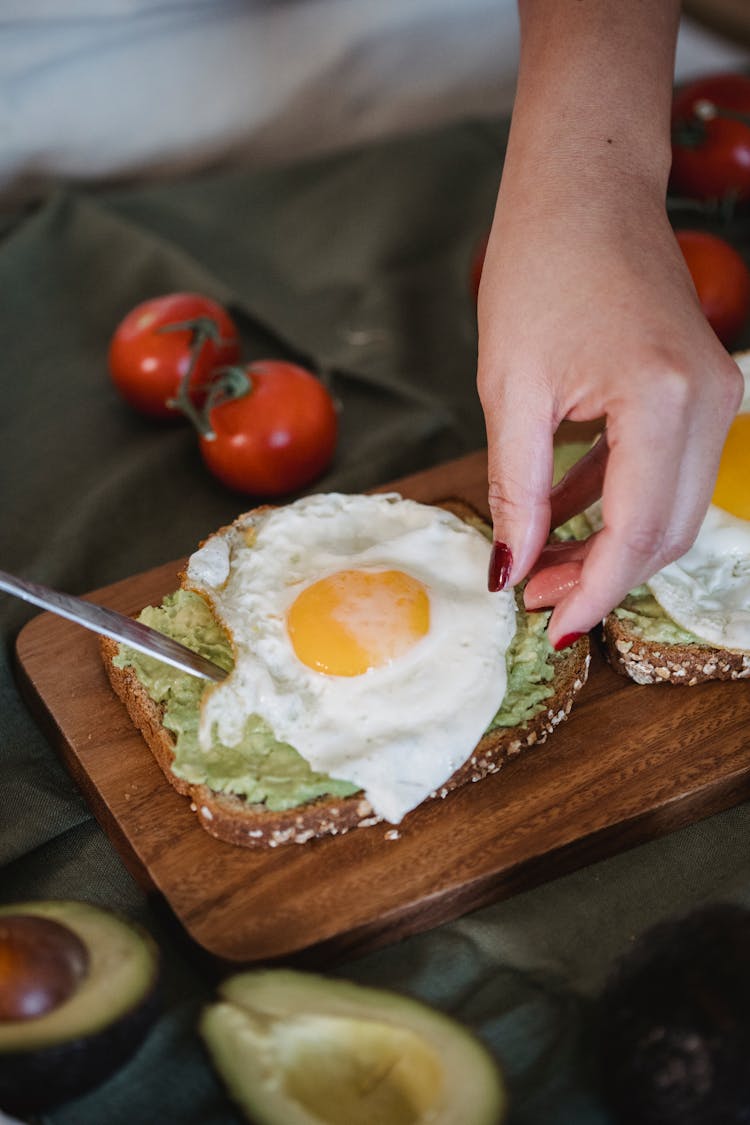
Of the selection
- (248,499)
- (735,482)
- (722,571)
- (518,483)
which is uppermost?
(518,483)

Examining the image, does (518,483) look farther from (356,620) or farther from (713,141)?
(713,141)

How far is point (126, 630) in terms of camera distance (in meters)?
2.35

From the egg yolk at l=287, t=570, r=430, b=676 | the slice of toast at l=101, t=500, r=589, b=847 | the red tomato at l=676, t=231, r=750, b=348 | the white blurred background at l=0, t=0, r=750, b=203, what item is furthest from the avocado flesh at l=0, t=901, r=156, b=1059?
the white blurred background at l=0, t=0, r=750, b=203

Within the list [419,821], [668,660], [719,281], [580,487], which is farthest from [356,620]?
[719,281]

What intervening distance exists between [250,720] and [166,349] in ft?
4.92

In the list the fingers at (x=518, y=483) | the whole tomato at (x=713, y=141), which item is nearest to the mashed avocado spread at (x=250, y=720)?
the fingers at (x=518, y=483)

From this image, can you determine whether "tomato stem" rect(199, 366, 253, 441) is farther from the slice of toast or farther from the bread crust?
the bread crust

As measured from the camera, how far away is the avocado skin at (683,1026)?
5.57 feet

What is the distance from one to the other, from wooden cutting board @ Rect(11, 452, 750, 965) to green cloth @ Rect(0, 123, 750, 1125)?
85 millimetres

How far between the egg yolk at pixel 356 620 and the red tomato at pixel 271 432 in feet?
2.48

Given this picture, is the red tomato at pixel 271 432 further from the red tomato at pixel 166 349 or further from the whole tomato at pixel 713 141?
the whole tomato at pixel 713 141

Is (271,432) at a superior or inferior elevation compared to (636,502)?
inferior

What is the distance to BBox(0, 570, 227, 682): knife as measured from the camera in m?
2.28

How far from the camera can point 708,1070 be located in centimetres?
170
